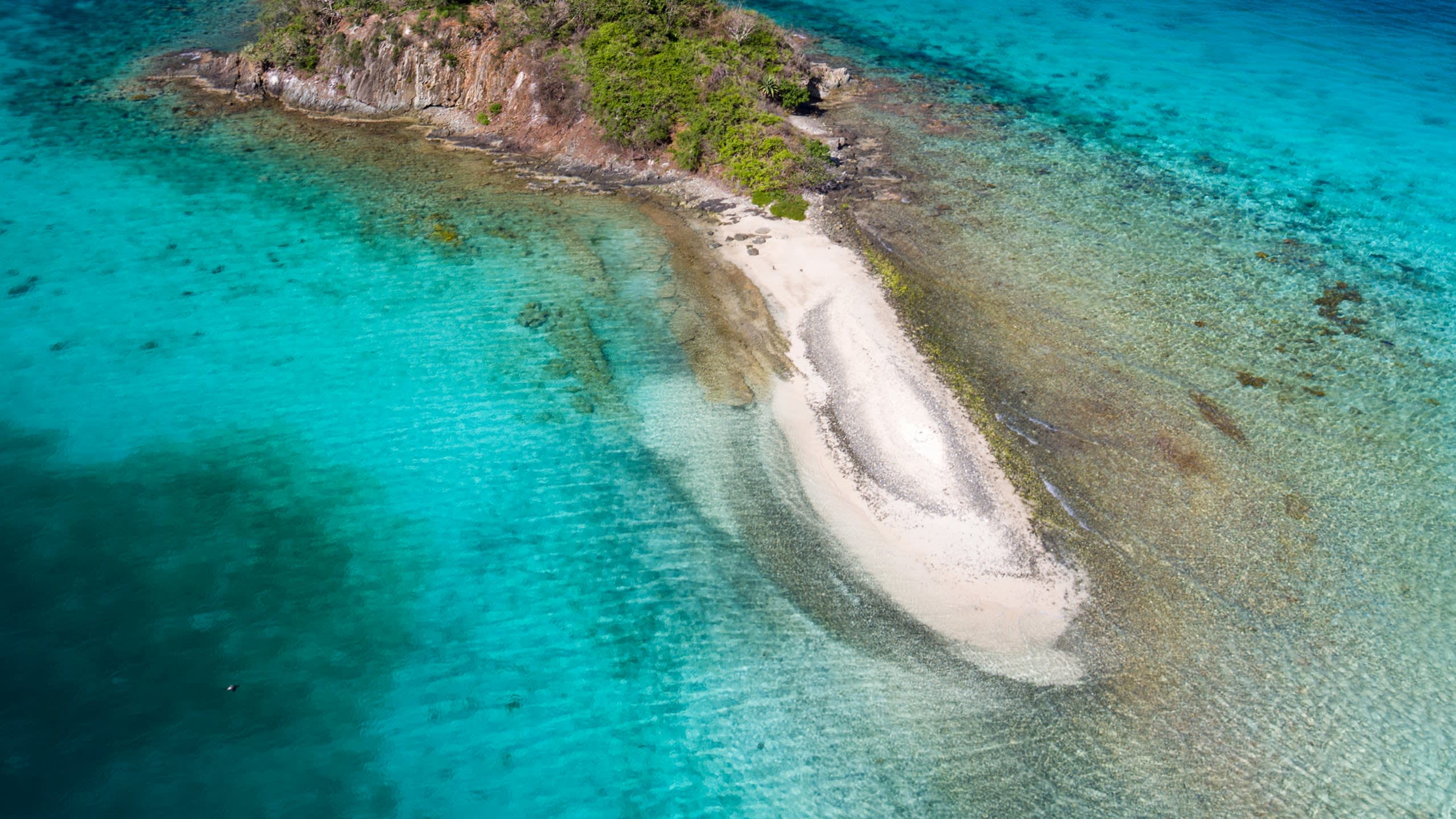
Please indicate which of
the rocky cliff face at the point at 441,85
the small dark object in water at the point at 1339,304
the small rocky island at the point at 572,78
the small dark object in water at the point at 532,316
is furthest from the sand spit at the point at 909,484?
the rocky cliff face at the point at 441,85

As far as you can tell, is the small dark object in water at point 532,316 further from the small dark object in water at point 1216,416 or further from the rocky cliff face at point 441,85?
the small dark object in water at point 1216,416

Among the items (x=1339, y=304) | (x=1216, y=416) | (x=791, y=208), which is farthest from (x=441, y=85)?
(x=1339, y=304)

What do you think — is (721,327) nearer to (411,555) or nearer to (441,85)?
(411,555)

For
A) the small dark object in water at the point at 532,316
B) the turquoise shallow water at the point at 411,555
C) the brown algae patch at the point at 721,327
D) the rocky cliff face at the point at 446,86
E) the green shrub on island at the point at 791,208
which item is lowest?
the turquoise shallow water at the point at 411,555

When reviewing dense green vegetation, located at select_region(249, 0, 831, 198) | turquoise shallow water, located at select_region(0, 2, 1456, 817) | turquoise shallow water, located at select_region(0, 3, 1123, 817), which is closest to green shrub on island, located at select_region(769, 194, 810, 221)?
dense green vegetation, located at select_region(249, 0, 831, 198)

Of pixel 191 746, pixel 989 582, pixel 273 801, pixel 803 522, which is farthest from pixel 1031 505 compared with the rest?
pixel 191 746

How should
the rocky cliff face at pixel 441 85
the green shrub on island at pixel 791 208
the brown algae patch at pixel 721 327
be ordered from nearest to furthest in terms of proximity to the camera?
1. the brown algae patch at pixel 721 327
2. the green shrub on island at pixel 791 208
3. the rocky cliff face at pixel 441 85

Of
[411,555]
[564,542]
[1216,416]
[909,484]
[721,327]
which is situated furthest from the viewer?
[721,327]

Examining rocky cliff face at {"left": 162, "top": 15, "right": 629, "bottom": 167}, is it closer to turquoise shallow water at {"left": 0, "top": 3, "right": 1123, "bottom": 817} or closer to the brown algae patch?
turquoise shallow water at {"left": 0, "top": 3, "right": 1123, "bottom": 817}
